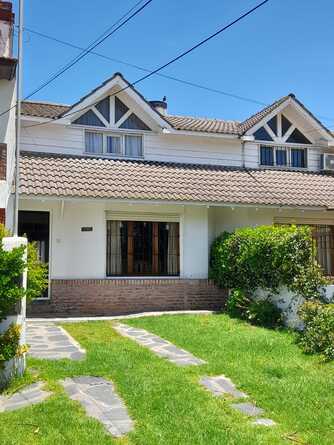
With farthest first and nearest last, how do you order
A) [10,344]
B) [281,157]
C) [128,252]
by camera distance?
[281,157], [128,252], [10,344]

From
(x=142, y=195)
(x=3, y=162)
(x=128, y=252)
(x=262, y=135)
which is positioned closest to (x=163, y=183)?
(x=142, y=195)

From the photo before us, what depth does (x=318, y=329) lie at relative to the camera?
9.02 meters

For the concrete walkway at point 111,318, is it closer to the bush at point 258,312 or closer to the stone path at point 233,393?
the bush at point 258,312

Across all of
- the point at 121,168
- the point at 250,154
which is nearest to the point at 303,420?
the point at 121,168

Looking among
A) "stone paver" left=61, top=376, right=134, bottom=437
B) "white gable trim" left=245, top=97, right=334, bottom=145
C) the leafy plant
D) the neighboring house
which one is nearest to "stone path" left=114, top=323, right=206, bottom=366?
"stone paver" left=61, top=376, right=134, bottom=437

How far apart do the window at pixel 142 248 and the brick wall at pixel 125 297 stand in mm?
623

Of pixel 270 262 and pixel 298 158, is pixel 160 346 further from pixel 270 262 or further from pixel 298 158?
pixel 298 158

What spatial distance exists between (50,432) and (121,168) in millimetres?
11147

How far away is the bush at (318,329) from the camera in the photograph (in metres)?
8.60

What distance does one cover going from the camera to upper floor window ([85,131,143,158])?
16.3 m

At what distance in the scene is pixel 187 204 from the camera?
14.3 meters

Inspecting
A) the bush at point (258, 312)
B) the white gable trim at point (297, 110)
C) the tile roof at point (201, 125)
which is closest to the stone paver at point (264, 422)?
the bush at point (258, 312)

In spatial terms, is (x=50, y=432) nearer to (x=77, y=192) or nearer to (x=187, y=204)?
(x=77, y=192)

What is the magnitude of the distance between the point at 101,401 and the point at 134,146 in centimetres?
1179
